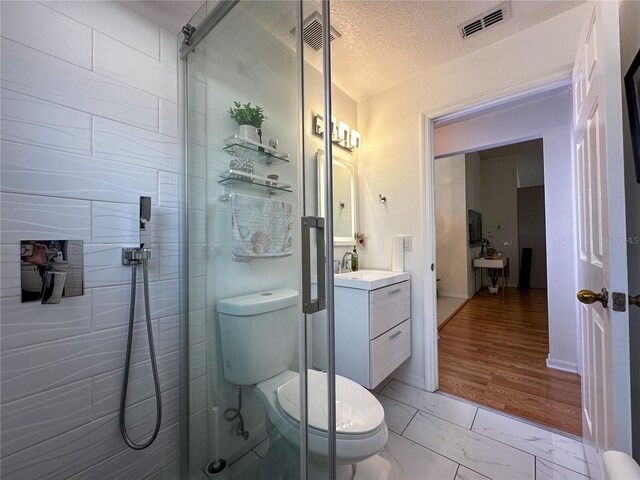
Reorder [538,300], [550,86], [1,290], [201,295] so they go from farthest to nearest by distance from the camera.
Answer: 1. [538,300]
2. [550,86]
3. [201,295]
4. [1,290]

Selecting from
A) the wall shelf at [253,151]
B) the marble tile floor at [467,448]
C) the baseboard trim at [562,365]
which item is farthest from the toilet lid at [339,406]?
the baseboard trim at [562,365]

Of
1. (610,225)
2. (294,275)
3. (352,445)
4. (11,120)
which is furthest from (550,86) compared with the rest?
(11,120)

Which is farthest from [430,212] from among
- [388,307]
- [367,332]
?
[367,332]

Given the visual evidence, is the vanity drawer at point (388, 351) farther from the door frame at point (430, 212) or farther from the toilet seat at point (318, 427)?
the toilet seat at point (318, 427)

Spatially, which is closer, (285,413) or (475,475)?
(285,413)

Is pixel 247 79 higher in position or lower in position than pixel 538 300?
higher

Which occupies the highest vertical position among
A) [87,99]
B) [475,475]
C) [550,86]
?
[550,86]

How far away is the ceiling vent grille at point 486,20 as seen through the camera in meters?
1.48

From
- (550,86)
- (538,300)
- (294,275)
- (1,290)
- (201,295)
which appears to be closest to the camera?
(1,290)

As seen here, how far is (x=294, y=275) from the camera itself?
0.88 m

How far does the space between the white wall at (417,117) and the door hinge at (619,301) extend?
1.12 m

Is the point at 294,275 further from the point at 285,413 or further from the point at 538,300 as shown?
the point at 538,300

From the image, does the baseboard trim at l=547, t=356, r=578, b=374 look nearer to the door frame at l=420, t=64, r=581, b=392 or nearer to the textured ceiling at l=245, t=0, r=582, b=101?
the door frame at l=420, t=64, r=581, b=392

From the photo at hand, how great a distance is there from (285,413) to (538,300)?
17.0 ft
